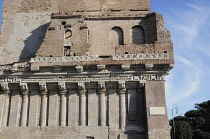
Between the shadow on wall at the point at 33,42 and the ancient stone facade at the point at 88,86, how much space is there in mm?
1247

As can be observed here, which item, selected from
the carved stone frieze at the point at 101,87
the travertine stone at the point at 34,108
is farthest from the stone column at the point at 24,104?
the carved stone frieze at the point at 101,87

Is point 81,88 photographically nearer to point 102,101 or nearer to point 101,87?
point 101,87

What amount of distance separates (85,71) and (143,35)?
148 inches

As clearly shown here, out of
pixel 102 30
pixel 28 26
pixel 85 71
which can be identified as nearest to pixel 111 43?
pixel 102 30

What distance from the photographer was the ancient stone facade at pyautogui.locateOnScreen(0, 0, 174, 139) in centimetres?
1178

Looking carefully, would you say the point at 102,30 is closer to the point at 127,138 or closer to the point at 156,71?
the point at 156,71

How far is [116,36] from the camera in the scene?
46.9ft

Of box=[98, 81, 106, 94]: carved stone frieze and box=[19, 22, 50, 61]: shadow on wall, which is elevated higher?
box=[19, 22, 50, 61]: shadow on wall

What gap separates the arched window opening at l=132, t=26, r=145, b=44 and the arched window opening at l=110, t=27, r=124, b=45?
0.61m

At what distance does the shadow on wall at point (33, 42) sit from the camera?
14535mm

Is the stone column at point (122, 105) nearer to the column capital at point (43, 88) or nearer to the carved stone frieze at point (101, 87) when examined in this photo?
the carved stone frieze at point (101, 87)

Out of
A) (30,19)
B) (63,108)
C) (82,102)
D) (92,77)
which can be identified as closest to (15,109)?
(63,108)

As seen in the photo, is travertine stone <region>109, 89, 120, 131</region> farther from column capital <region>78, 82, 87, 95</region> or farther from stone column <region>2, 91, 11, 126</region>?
stone column <region>2, 91, 11, 126</region>

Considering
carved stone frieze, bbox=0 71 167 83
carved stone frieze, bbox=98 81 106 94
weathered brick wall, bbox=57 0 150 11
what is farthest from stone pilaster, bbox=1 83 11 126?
weathered brick wall, bbox=57 0 150 11
